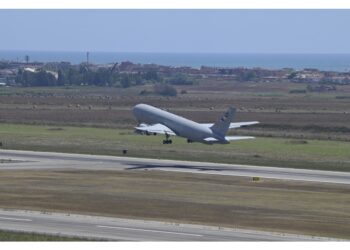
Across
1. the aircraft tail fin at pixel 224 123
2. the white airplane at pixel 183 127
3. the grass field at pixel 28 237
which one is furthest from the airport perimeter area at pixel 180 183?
the aircraft tail fin at pixel 224 123

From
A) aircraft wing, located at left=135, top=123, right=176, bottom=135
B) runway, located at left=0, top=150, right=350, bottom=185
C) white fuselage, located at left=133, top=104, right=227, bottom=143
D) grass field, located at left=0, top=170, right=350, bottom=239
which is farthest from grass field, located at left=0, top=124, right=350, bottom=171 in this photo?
grass field, located at left=0, top=170, right=350, bottom=239

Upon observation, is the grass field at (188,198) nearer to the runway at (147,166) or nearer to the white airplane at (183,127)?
the runway at (147,166)

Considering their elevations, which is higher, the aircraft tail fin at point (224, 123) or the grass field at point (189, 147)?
the aircraft tail fin at point (224, 123)

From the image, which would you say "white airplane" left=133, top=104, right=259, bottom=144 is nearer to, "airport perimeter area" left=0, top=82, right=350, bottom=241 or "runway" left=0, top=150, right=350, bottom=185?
"airport perimeter area" left=0, top=82, right=350, bottom=241

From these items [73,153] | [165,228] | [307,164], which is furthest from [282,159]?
[165,228]

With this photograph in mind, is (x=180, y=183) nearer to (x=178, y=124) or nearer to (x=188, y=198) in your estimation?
(x=188, y=198)

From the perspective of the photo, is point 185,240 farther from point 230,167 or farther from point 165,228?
point 230,167
